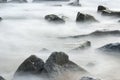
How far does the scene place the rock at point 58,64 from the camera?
24.7 feet

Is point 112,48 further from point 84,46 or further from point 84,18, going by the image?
point 84,18

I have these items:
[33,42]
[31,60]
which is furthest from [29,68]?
[33,42]

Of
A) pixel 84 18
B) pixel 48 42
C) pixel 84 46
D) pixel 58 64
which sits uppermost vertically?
pixel 58 64

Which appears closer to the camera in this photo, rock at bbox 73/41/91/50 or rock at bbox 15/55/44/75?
rock at bbox 15/55/44/75

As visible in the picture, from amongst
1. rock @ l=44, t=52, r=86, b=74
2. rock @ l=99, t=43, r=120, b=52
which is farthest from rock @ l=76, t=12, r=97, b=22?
rock @ l=44, t=52, r=86, b=74

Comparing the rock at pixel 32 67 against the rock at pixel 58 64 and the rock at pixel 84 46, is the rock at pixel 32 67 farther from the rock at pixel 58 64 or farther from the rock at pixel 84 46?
the rock at pixel 84 46

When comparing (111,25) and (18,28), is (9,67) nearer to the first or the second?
(18,28)

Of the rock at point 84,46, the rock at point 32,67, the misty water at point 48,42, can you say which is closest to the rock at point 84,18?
the misty water at point 48,42

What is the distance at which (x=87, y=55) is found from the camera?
968 centimetres

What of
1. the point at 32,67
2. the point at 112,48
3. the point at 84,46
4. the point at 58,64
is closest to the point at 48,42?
the point at 84,46

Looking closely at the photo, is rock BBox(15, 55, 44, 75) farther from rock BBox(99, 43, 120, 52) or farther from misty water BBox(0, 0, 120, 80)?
rock BBox(99, 43, 120, 52)

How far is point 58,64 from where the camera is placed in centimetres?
777

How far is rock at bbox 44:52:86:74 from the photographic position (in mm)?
7542

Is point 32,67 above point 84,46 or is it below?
above
